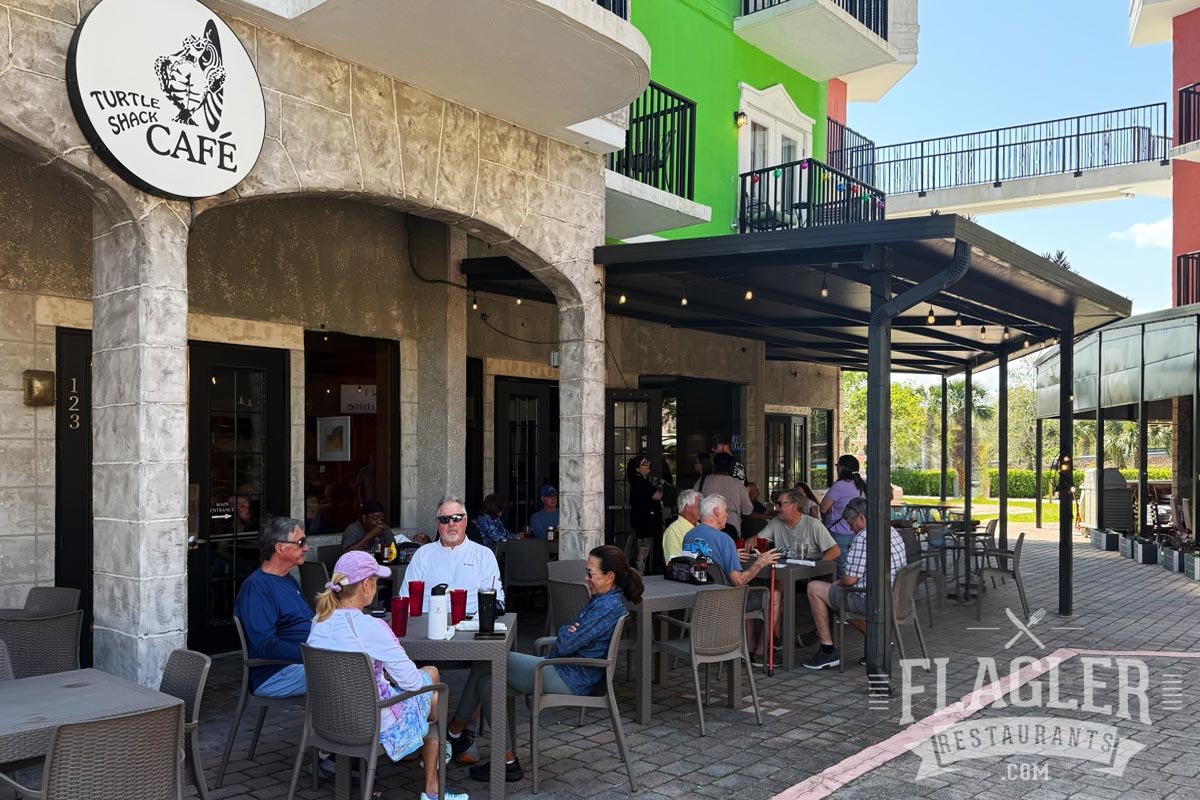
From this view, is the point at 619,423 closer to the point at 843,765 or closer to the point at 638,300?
the point at 638,300

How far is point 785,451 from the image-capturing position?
714 inches

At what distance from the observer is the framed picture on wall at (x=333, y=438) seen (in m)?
8.99

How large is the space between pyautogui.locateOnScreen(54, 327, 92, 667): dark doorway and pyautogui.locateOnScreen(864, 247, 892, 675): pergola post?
537 cm

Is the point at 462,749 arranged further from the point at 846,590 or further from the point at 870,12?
the point at 870,12

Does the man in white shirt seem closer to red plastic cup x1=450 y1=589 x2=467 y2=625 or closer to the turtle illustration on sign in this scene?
red plastic cup x1=450 y1=589 x2=467 y2=625

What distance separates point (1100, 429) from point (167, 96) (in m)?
16.8

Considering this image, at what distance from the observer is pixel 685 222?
33.0ft

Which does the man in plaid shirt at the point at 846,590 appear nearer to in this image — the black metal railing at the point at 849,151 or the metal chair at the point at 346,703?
the metal chair at the point at 346,703

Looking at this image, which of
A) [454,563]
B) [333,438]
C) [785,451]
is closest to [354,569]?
[454,563]

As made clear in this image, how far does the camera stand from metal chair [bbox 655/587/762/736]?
5711 mm

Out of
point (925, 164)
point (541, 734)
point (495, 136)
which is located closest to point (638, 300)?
point (495, 136)

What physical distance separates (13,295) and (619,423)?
6.96 meters

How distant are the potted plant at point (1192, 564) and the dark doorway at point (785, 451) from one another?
6038 millimetres

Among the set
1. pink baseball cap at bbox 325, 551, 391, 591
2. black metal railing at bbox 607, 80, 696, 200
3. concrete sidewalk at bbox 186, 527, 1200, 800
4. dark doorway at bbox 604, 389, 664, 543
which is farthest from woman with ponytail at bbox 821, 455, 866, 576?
pink baseball cap at bbox 325, 551, 391, 591
